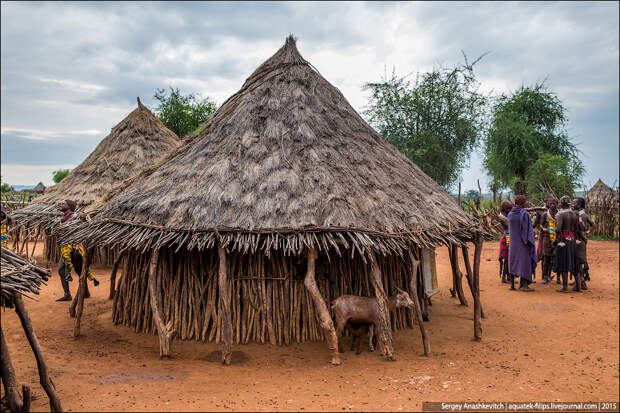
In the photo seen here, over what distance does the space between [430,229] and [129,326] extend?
17.1ft

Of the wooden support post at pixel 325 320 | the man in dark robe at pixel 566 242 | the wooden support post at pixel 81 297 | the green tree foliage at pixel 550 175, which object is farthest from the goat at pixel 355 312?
the green tree foliage at pixel 550 175

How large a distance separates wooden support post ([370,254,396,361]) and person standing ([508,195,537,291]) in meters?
5.24

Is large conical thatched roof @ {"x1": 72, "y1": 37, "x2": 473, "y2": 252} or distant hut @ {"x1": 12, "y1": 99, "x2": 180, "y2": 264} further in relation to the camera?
distant hut @ {"x1": 12, "y1": 99, "x2": 180, "y2": 264}

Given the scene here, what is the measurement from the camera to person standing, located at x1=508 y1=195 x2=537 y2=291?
9.66 metres

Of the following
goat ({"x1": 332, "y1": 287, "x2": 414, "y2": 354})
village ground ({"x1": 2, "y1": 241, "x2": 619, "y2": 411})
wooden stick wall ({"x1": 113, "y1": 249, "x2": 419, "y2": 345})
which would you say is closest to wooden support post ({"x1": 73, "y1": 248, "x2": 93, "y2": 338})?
village ground ({"x1": 2, "y1": 241, "x2": 619, "y2": 411})

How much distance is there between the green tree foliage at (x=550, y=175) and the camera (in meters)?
19.3

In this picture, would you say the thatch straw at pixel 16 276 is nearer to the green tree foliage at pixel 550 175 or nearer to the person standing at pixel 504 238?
the person standing at pixel 504 238

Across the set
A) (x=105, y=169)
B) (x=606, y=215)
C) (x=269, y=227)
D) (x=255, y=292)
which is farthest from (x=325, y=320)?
(x=606, y=215)

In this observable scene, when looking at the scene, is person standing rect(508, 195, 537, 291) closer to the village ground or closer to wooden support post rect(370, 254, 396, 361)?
the village ground

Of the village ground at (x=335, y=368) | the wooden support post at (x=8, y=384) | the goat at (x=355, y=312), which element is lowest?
the village ground at (x=335, y=368)

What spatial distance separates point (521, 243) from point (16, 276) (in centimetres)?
945

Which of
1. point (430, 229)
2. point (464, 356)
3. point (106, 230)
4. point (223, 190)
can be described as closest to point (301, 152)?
point (223, 190)

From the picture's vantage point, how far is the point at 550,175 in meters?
19.8

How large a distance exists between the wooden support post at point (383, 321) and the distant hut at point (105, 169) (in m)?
8.77
